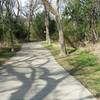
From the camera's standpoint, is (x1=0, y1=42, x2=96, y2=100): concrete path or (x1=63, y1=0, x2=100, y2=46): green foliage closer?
(x1=0, y1=42, x2=96, y2=100): concrete path

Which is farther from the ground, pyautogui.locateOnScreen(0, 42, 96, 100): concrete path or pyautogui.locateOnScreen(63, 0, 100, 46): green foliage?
pyautogui.locateOnScreen(63, 0, 100, 46): green foliage

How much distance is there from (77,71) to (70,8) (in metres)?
17.6

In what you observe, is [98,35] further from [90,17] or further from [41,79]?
[41,79]

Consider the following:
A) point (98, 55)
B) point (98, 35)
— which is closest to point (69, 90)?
point (98, 55)

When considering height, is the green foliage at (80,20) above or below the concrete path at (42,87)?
above

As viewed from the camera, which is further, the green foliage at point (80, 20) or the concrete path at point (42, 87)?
the green foliage at point (80, 20)

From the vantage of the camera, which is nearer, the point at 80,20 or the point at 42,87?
the point at 42,87

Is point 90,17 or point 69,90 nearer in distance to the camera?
Result: point 69,90

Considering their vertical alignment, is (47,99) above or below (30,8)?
below

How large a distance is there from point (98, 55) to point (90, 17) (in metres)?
10.1

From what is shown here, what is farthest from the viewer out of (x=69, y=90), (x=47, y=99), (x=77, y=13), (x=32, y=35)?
(x=32, y=35)

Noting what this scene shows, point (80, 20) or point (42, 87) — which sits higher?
point (80, 20)

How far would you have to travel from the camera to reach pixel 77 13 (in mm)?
32094

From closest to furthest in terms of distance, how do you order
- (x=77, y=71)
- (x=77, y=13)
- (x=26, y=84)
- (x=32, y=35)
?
(x=26, y=84) < (x=77, y=71) < (x=77, y=13) < (x=32, y=35)
